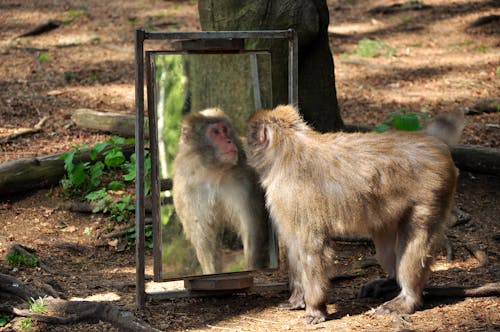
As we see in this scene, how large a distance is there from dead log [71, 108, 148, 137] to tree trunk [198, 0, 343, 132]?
1904 millimetres

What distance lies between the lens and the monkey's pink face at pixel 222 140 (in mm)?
5102

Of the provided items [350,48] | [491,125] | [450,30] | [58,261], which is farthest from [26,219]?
[450,30]

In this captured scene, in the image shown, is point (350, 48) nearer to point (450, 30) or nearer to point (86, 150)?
point (450, 30)

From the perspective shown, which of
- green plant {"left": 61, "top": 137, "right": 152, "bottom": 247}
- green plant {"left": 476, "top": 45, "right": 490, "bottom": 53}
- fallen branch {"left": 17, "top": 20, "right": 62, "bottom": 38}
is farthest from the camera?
fallen branch {"left": 17, "top": 20, "right": 62, "bottom": 38}

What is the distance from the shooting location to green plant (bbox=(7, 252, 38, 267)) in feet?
19.7

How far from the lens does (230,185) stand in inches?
205

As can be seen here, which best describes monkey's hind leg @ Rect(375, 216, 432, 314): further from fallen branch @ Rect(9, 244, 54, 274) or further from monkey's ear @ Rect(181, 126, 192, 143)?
fallen branch @ Rect(9, 244, 54, 274)

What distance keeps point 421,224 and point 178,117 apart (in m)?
1.66

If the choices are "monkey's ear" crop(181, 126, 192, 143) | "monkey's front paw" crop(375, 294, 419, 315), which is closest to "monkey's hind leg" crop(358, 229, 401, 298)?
"monkey's front paw" crop(375, 294, 419, 315)

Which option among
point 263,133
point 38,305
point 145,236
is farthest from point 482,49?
point 38,305

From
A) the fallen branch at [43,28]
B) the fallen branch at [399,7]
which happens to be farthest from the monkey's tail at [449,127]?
the fallen branch at [399,7]

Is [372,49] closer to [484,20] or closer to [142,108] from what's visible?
[484,20]

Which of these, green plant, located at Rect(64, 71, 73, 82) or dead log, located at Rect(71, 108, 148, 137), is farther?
green plant, located at Rect(64, 71, 73, 82)

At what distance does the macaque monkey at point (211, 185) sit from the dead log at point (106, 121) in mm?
3254
